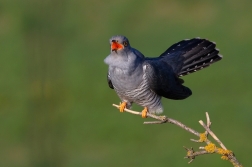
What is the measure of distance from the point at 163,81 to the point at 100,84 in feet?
21.3

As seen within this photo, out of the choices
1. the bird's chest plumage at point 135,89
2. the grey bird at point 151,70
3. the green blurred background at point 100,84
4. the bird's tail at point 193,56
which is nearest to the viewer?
the grey bird at point 151,70

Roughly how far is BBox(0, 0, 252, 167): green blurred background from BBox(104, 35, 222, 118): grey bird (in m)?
3.88

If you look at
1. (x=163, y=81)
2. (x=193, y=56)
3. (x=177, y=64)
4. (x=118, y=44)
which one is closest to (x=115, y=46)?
(x=118, y=44)

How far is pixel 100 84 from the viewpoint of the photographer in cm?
1478

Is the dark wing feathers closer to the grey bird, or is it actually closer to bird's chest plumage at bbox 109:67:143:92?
the grey bird

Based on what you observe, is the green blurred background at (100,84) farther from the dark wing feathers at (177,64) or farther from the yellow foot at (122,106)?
the yellow foot at (122,106)

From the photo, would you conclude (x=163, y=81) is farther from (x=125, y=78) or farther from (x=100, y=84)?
(x=100, y=84)

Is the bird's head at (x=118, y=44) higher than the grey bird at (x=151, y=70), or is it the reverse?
the bird's head at (x=118, y=44)

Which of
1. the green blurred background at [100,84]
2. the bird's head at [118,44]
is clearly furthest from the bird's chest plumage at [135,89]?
the green blurred background at [100,84]

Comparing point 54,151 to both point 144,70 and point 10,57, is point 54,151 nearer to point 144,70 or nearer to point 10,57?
point 10,57

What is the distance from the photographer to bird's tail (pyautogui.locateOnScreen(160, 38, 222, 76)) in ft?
28.9

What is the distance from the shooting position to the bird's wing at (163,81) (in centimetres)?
816

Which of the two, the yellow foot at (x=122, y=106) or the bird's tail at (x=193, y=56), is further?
the bird's tail at (x=193, y=56)

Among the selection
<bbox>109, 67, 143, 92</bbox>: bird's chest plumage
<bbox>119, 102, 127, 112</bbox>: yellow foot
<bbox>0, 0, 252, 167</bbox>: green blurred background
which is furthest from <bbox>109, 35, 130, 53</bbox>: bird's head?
<bbox>0, 0, 252, 167</bbox>: green blurred background
